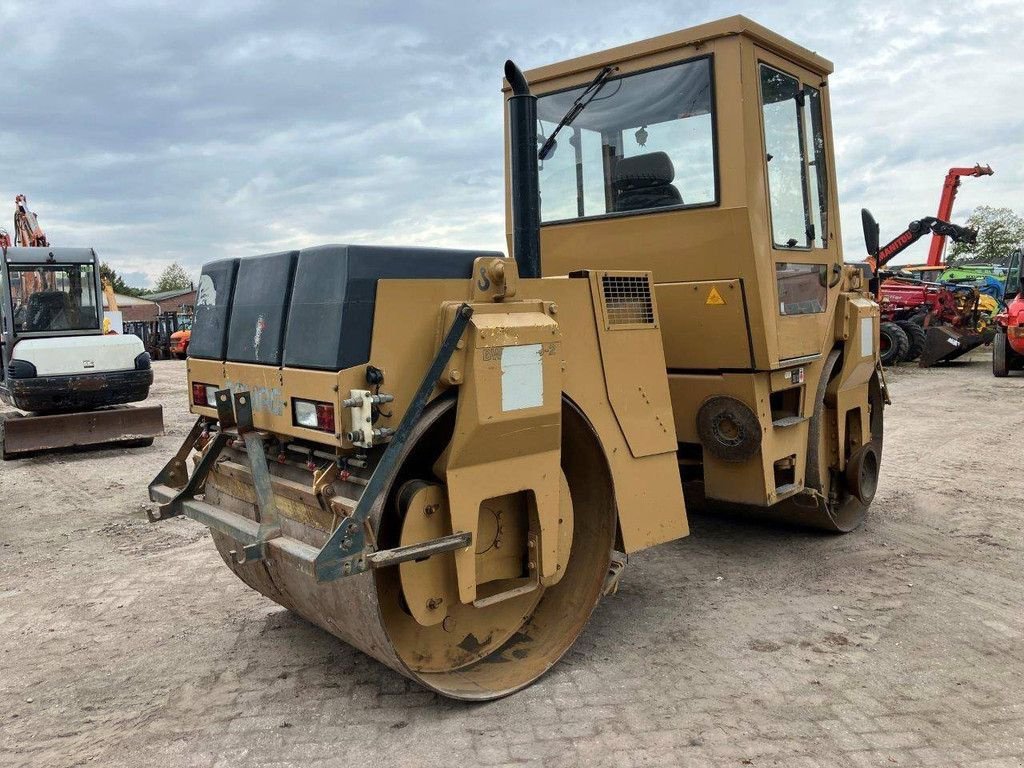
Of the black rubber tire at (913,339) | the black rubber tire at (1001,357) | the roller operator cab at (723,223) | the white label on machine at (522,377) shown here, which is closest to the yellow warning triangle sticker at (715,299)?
the roller operator cab at (723,223)

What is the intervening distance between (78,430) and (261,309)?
8058mm

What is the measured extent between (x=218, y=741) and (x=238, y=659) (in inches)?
28.5

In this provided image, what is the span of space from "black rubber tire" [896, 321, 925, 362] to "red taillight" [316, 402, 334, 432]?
17394 millimetres

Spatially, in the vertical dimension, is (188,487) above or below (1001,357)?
above

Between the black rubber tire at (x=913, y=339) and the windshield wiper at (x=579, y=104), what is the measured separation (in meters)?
15.2

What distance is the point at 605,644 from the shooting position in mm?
3859

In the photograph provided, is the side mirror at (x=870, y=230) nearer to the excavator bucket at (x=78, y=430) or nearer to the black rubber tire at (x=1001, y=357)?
the excavator bucket at (x=78, y=430)

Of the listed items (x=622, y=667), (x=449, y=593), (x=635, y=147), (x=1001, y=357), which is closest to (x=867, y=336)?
(x=635, y=147)

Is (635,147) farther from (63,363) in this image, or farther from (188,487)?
(63,363)

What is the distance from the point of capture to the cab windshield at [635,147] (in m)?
4.46

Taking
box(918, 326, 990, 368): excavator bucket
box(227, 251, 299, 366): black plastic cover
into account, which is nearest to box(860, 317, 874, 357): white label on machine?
box(227, 251, 299, 366): black plastic cover

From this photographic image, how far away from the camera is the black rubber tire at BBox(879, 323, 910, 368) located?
1770cm

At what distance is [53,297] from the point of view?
11461 mm

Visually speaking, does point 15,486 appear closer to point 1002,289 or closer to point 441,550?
point 441,550
